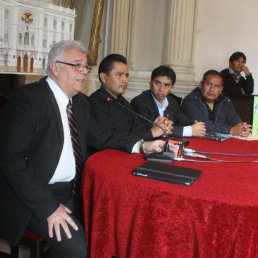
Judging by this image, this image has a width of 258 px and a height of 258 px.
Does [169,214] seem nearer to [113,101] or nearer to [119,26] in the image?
[113,101]

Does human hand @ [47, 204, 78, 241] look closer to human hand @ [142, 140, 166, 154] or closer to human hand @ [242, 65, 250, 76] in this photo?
human hand @ [142, 140, 166, 154]

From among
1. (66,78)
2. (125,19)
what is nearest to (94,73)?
(125,19)

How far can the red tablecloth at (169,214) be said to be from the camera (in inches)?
42.3

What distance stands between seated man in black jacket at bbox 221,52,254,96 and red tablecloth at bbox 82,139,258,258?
3303 millimetres

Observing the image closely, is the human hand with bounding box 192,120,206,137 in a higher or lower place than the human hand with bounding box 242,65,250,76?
lower

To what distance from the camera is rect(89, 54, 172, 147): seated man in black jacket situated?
216 cm

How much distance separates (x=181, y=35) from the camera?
4.84 metres

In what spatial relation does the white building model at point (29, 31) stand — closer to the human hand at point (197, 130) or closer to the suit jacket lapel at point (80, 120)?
the suit jacket lapel at point (80, 120)

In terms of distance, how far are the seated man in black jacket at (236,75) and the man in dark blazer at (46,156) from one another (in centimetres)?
316

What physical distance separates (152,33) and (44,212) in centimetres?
448

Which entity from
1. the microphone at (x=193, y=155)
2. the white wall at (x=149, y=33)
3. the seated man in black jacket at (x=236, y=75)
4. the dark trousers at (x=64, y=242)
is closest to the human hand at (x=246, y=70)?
the seated man in black jacket at (x=236, y=75)

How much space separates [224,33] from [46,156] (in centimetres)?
436

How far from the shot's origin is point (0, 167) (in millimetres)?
1350

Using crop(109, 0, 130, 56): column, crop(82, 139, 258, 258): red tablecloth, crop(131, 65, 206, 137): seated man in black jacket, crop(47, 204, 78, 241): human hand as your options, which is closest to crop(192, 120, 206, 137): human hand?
crop(131, 65, 206, 137): seated man in black jacket
